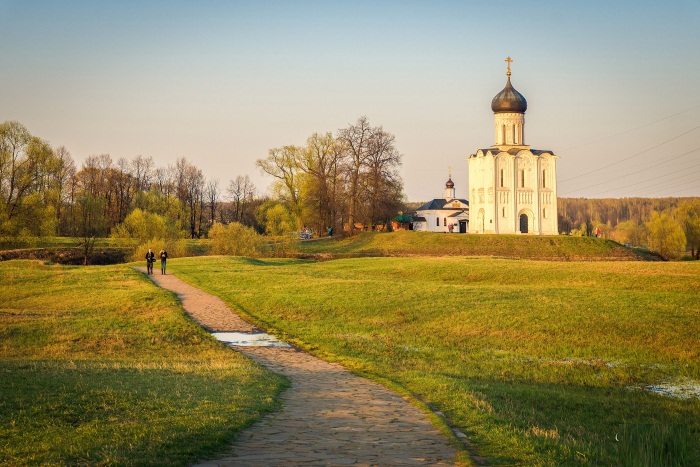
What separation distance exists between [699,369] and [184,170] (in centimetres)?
8922

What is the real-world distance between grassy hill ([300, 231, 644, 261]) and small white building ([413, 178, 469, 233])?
1149 inches

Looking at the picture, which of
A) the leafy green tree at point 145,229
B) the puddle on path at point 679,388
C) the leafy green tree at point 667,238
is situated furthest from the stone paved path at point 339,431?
the leafy green tree at point 667,238

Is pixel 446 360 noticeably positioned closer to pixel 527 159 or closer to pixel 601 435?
pixel 601 435

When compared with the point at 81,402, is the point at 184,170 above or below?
above

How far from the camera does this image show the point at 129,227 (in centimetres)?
6256

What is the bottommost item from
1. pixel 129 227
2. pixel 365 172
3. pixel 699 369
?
pixel 699 369

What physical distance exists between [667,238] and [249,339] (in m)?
67.1

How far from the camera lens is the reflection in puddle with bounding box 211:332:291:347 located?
732 inches

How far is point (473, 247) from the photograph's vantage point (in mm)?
68812

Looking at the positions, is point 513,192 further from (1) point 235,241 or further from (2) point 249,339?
(2) point 249,339

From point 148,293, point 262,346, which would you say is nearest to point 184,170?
point 148,293

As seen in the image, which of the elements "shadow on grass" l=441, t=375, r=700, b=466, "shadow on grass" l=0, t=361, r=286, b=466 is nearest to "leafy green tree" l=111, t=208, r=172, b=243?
"shadow on grass" l=0, t=361, r=286, b=466

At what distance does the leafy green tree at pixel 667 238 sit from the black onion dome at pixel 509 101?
2016 centimetres

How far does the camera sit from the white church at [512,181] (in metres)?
80.6
